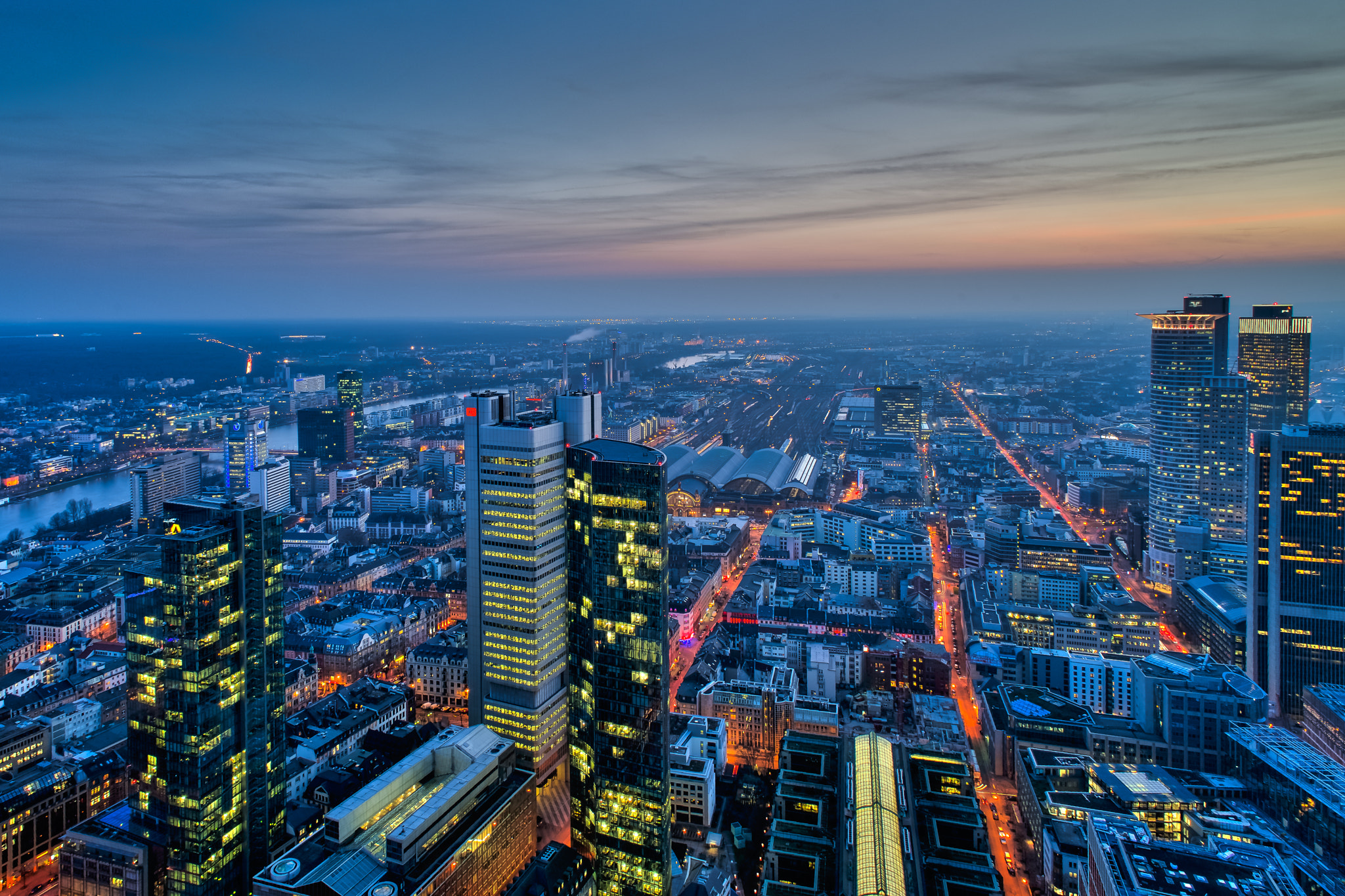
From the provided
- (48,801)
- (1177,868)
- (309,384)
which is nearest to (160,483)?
(48,801)

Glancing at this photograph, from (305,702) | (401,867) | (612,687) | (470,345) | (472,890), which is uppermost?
(470,345)

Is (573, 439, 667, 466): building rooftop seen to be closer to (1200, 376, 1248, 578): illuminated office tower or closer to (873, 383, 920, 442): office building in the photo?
(1200, 376, 1248, 578): illuminated office tower

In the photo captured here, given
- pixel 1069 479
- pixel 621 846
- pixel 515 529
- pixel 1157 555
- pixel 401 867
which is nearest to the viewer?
pixel 401 867

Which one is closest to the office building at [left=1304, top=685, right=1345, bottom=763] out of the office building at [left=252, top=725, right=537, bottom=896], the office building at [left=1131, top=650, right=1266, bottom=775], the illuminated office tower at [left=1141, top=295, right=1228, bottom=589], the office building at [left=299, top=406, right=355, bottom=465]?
the office building at [left=1131, top=650, right=1266, bottom=775]

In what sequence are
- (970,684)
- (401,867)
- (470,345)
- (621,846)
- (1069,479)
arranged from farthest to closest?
(470,345) < (1069,479) < (970,684) < (621,846) < (401,867)

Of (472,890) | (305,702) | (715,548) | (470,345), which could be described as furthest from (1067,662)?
(470,345)

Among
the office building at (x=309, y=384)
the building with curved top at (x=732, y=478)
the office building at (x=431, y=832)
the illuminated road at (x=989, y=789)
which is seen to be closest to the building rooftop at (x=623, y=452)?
the office building at (x=431, y=832)

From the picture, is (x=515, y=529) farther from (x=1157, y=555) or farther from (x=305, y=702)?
(x=1157, y=555)

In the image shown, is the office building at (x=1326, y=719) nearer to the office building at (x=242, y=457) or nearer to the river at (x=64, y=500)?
the office building at (x=242, y=457)
